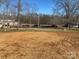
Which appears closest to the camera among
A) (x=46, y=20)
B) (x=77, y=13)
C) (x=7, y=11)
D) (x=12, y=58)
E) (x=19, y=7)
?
(x=12, y=58)

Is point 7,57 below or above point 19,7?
below

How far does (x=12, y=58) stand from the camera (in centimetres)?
832

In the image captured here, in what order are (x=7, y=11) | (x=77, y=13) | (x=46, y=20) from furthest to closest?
(x=46, y=20)
(x=77, y=13)
(x=7, y=11)

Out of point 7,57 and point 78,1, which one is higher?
point 78,1

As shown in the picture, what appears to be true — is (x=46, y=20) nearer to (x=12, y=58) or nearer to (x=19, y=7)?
(x=19, y=7)

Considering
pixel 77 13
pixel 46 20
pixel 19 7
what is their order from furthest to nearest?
pixel 46 20 → pixel 77 13 → pixel 19 7

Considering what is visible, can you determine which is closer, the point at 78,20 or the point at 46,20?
the point at 78,20

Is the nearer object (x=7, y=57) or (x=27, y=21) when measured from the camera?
(x=7, y=57)

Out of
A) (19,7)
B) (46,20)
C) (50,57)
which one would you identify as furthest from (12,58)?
(46,20)

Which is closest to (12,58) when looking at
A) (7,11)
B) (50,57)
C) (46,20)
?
(50,57)

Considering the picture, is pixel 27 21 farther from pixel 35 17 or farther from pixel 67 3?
pixel 67 3

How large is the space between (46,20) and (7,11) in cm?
2037

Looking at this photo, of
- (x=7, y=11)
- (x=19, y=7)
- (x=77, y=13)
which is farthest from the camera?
(x=77, y=13)

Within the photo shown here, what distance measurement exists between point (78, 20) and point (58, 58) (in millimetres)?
47879
